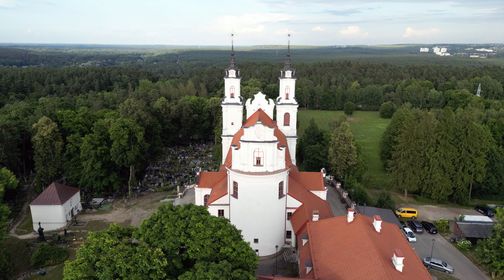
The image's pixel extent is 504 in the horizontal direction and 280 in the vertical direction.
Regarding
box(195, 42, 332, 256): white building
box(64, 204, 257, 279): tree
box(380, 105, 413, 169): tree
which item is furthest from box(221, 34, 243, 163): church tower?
box(380, 105, 413, 169): tree

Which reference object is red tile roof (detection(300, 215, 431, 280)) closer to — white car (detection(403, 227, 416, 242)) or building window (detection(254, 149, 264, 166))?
building window (detection(254, 149, 264, 166))

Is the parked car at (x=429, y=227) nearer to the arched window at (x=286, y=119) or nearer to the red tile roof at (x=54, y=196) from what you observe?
the arched window at (x=286, y=119)

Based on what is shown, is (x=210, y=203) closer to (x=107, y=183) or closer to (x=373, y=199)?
(x=107, y=183)

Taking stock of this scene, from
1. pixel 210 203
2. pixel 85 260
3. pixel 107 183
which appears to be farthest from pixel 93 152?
pixel 85 260

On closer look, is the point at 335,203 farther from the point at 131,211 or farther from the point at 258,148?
the point at 131,211

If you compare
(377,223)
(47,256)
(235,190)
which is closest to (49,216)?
(47,256)

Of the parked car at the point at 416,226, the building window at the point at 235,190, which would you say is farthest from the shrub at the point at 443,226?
the building window at the point at 235,190
